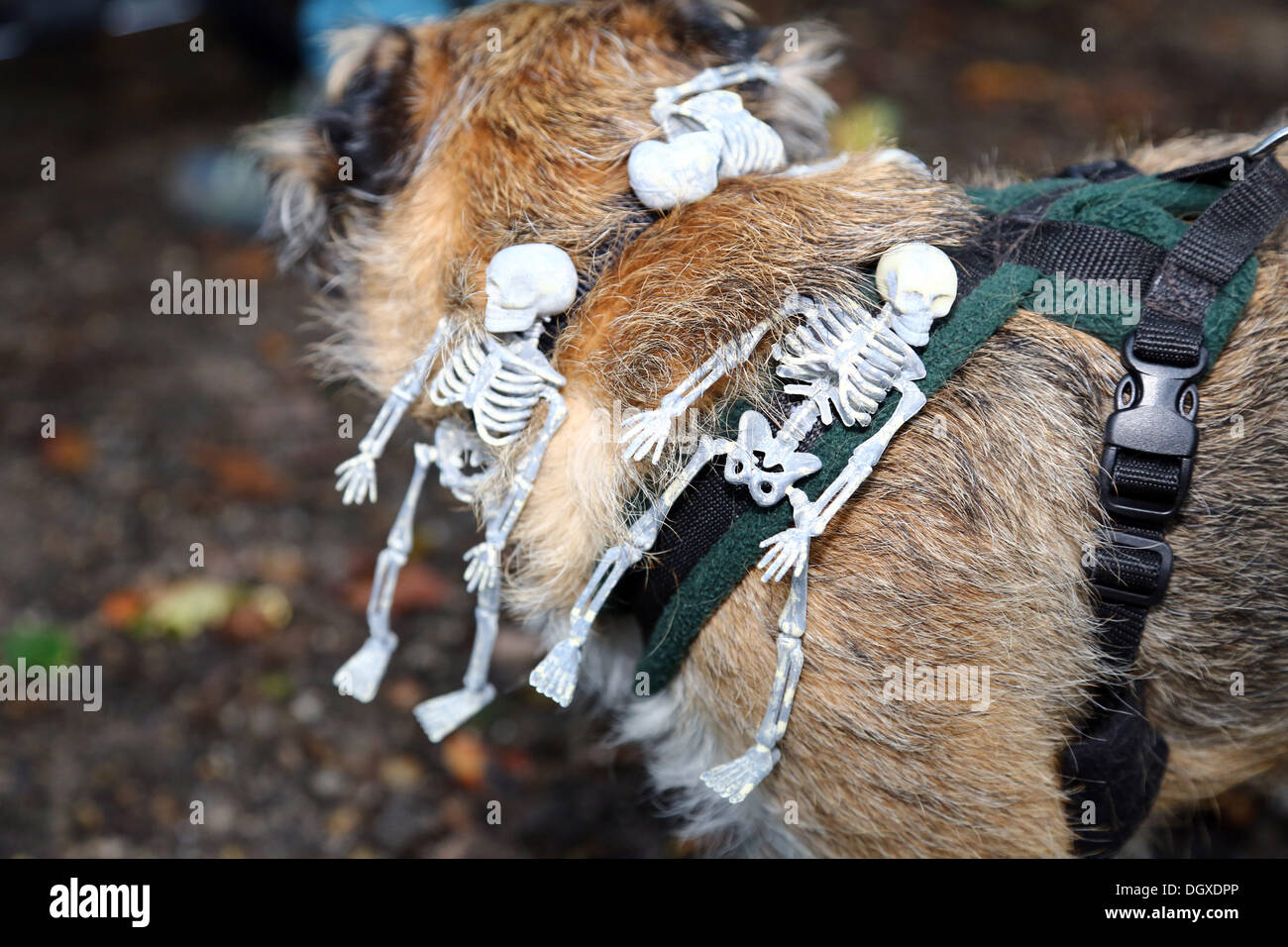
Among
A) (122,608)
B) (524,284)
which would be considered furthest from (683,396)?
(122,608)

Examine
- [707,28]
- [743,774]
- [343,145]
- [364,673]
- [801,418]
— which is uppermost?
[707,28]

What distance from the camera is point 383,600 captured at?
5.20ft

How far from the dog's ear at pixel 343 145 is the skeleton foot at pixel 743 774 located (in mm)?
972

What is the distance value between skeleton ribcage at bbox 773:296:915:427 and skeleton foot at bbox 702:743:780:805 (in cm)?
43

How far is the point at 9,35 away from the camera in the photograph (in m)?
4.41

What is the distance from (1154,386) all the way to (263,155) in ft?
4.46

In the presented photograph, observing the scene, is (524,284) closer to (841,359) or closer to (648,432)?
(648,432)

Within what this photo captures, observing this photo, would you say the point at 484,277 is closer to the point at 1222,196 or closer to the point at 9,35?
the point at 1222,196

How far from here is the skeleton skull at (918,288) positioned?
3.94 ft

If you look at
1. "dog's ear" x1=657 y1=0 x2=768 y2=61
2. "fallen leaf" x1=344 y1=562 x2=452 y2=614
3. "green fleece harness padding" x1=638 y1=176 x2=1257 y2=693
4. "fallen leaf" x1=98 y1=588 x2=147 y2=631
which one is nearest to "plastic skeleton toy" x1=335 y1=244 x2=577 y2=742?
"green fleece harness padding" x1=638 y1=176 x2=1257 y2=693

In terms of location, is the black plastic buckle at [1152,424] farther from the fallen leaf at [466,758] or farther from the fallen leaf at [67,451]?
the fallen leaf at [67,451]

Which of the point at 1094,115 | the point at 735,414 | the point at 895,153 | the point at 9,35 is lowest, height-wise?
the point at 735,414

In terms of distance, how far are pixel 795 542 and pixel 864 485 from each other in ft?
0.45
